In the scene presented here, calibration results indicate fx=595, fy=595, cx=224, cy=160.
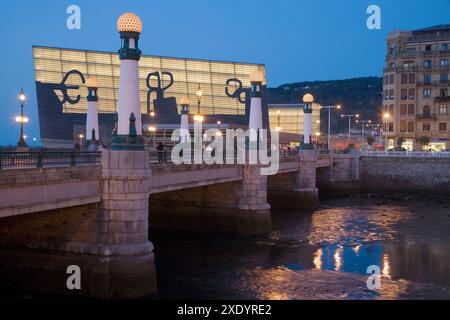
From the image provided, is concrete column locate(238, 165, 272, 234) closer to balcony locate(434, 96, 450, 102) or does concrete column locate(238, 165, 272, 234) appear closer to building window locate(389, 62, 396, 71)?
balcony locate(434, 96, 450, 102)

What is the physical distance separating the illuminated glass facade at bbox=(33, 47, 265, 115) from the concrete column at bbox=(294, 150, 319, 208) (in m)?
38.9

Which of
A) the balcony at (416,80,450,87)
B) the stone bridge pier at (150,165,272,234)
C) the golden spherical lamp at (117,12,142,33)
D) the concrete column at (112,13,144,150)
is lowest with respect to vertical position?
the stone bridge pier at (150,165,272,234)

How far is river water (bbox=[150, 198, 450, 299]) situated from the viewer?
24781 millimetres

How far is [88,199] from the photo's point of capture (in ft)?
71.2

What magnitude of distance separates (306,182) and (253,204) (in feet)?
58.1

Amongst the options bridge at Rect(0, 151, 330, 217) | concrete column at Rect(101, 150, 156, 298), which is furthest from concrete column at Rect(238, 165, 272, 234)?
concrete column at Rect(101, 150, 156, 298)

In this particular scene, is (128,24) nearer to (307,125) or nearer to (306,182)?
(307,125)

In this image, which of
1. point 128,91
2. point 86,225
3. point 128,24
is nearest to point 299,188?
point 128,91

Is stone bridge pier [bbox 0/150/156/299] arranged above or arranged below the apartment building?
below

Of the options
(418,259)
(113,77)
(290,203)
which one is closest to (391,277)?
(418,259)

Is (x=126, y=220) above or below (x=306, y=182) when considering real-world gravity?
above

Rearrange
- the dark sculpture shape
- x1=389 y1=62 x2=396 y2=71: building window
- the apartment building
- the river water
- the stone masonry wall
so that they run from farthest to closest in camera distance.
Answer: x1=389 y1=62 x2=396 y2=71: building window → the dark sculpture shape → the apartment building → the stone masonry wall → the river water

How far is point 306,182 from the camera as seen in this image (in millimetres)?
55312
